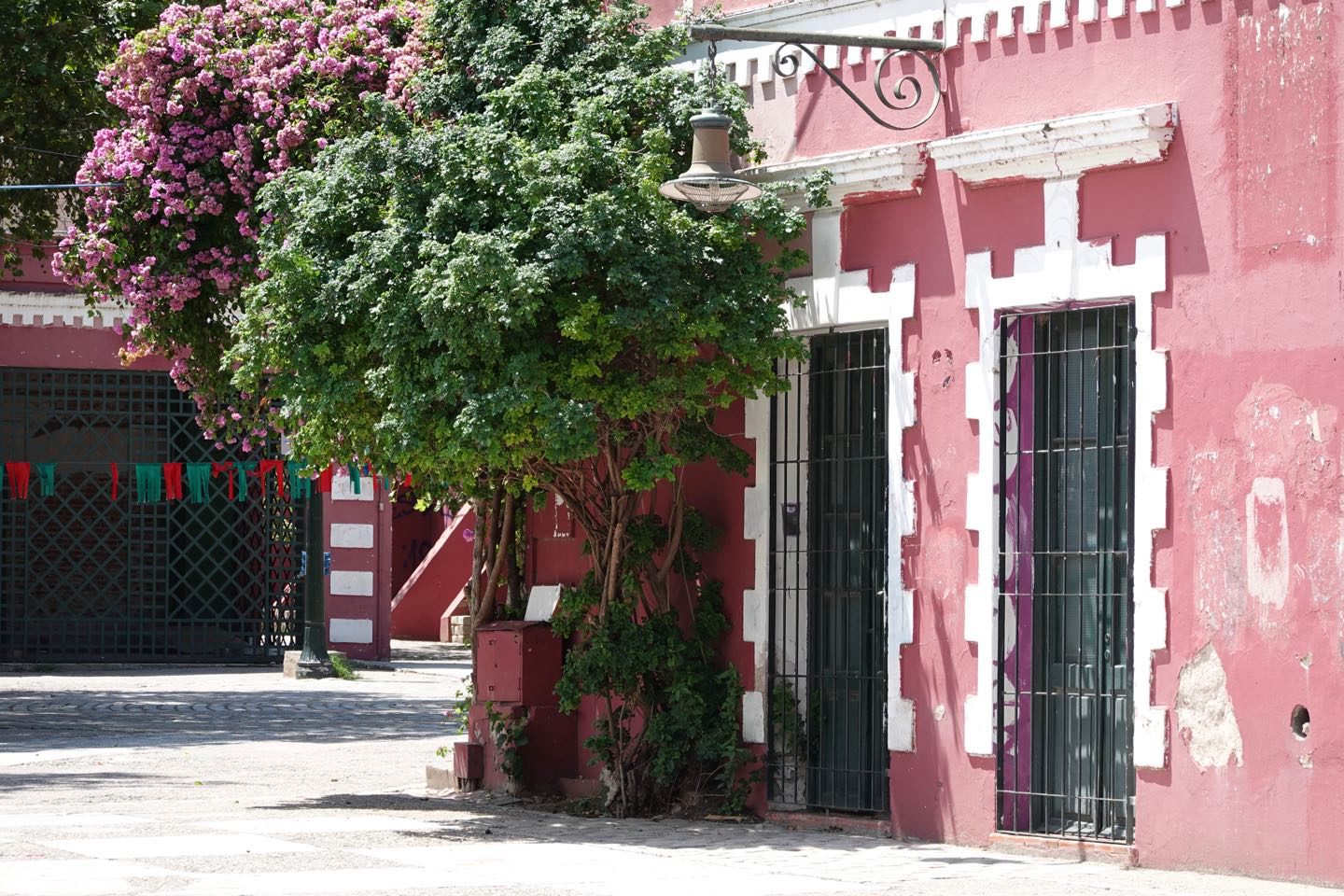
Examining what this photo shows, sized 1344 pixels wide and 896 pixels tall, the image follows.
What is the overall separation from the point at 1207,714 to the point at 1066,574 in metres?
1.18

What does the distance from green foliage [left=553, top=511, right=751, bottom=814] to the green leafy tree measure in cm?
2

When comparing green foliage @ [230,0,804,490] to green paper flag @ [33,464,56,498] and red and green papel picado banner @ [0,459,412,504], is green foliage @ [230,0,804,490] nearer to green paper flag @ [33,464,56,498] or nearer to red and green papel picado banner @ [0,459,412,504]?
red and green papel picado banner @ [0,459,412,504]

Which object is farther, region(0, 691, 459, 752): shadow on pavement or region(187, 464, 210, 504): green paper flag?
region(187, 464, 210, 504): green paper flag

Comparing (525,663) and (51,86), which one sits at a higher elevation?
(51,86)

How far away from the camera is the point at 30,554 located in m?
27.4

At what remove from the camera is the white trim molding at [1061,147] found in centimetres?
1038

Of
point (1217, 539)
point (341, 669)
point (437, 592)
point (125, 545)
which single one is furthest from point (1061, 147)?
point (437, 592)

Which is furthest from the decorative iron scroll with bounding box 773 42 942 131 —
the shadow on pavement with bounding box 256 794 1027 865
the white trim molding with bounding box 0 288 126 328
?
the white trim molding with bounding box 0 288 126 328

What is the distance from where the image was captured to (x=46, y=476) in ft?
87.1

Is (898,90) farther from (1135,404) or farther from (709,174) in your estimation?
(1135,404)

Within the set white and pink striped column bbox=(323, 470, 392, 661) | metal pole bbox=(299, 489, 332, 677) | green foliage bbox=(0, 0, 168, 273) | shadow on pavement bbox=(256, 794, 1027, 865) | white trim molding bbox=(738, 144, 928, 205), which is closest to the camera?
shadow on pavement bbox=(256, 794, 1027, 865)

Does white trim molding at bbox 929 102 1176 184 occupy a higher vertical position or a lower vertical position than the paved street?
higher

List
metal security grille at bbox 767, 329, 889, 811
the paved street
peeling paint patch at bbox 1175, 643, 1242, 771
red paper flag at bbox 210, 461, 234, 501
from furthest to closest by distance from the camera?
red paper flag at bbox 210, 461, 234, 501 < metal security grille at bbox 767, 329, 889, 811 < peeling paint patch at bbox 1175, 643, 1242, 771 < the paved street

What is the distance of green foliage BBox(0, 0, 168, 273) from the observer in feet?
62.3
